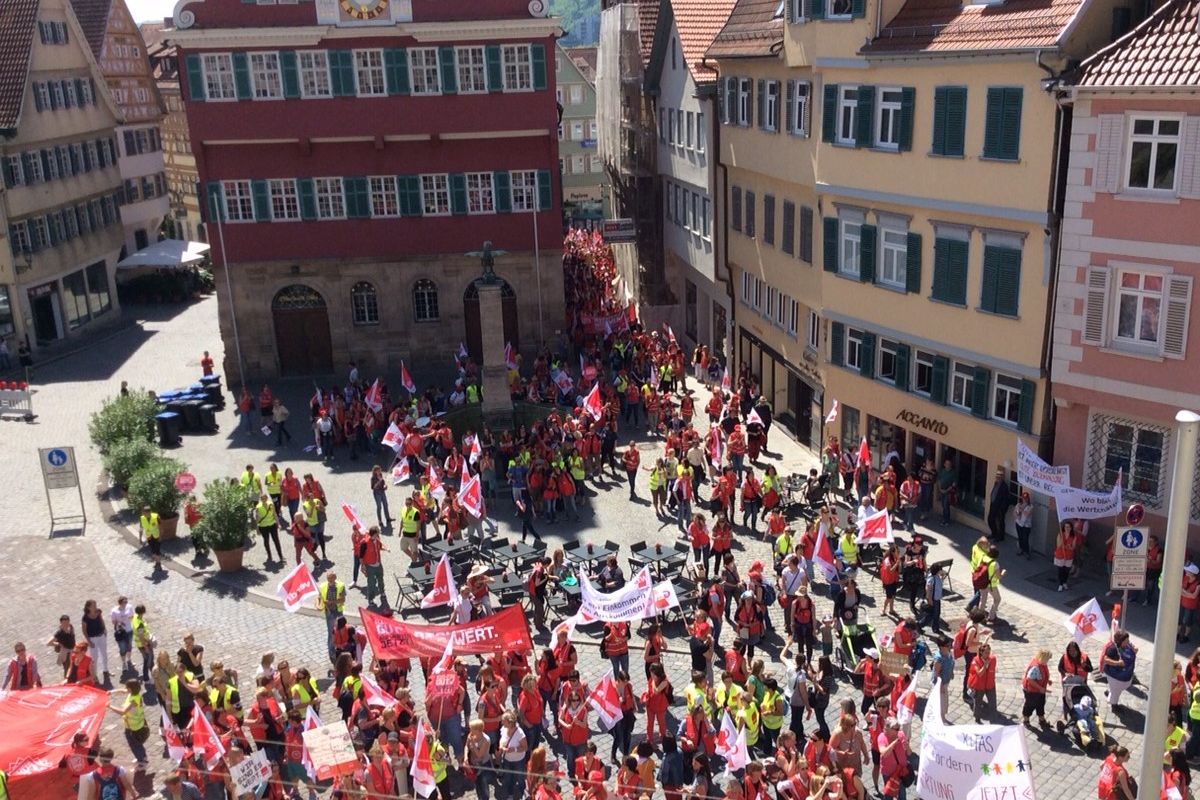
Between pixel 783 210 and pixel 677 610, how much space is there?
603 inches

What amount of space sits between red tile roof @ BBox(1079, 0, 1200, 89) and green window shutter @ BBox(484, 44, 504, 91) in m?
22.8

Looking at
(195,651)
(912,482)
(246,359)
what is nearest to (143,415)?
(246,359)

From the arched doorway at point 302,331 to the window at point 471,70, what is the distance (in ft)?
29.4

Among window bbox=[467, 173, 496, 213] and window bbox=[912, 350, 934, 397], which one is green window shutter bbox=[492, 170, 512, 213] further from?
Result: window bbox=[912, 350, 934, 397]

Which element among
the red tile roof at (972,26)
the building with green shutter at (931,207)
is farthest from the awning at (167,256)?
the red tile roof at (972,26)

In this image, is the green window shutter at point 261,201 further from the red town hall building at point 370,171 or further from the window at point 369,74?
the window at point 369,74

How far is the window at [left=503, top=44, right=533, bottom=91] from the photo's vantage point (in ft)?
129

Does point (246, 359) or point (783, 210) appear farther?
point (246, 359)

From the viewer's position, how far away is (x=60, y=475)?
85.2 ft

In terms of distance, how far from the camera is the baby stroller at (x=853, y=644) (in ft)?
61.5

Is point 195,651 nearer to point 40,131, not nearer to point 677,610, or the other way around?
point 677,610

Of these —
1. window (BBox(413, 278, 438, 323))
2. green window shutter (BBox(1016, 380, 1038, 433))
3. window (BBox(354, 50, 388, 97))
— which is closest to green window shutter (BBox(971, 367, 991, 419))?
green window shutter (BBox(1016, 380, 1038, 433))

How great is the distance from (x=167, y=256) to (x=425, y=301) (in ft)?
67.5

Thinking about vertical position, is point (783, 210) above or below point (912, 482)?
above
